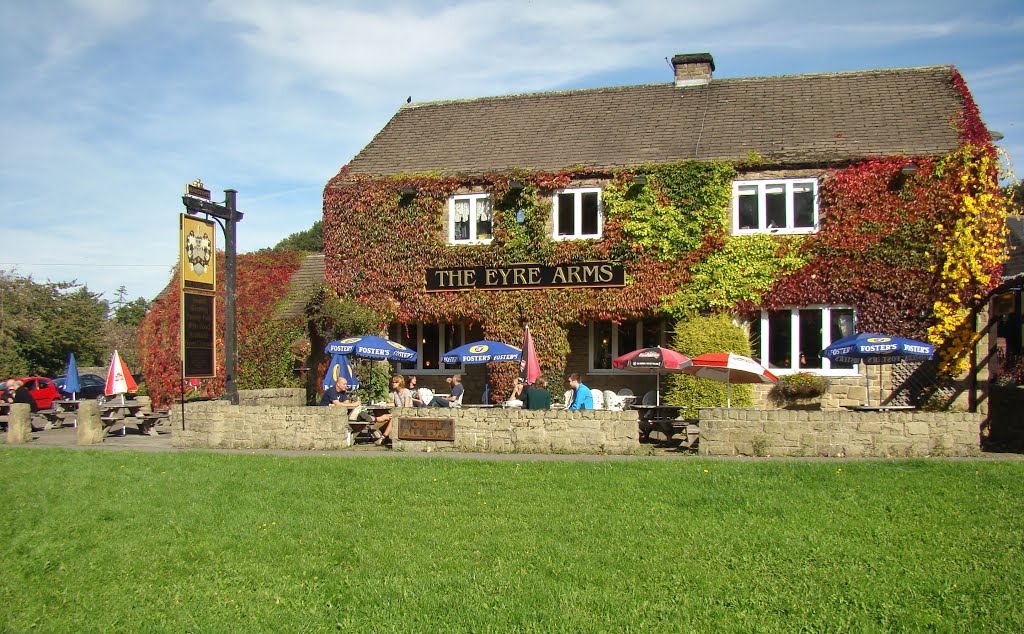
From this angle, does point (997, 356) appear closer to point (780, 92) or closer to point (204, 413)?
point (780, 92)

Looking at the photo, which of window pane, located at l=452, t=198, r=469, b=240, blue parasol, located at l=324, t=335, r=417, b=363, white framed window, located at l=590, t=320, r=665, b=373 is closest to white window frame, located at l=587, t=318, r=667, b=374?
white framed window, located at l=590, t=320, r=665, b=373

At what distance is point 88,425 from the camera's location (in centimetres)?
1809

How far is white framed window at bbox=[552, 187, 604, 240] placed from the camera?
22906mm

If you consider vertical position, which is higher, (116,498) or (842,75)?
(842,75)

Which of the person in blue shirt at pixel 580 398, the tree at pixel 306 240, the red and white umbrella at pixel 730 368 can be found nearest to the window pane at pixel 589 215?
the red and white umbrella at pixel 730 368

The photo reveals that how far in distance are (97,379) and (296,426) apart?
76.7ft

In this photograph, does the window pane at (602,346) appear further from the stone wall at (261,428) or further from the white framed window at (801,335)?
the stone wall at (261,428)

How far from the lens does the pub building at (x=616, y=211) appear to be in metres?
21.5

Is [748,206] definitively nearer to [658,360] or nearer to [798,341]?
[798,341]

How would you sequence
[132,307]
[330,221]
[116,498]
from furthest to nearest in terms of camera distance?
[132,307]
[330,221]
[116,498]

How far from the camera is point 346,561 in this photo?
8266mm

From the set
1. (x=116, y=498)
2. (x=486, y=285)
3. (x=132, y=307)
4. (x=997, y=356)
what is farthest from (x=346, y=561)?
(x=132, y=307)

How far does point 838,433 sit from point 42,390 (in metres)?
27.0

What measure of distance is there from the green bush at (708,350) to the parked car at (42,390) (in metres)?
21.5
